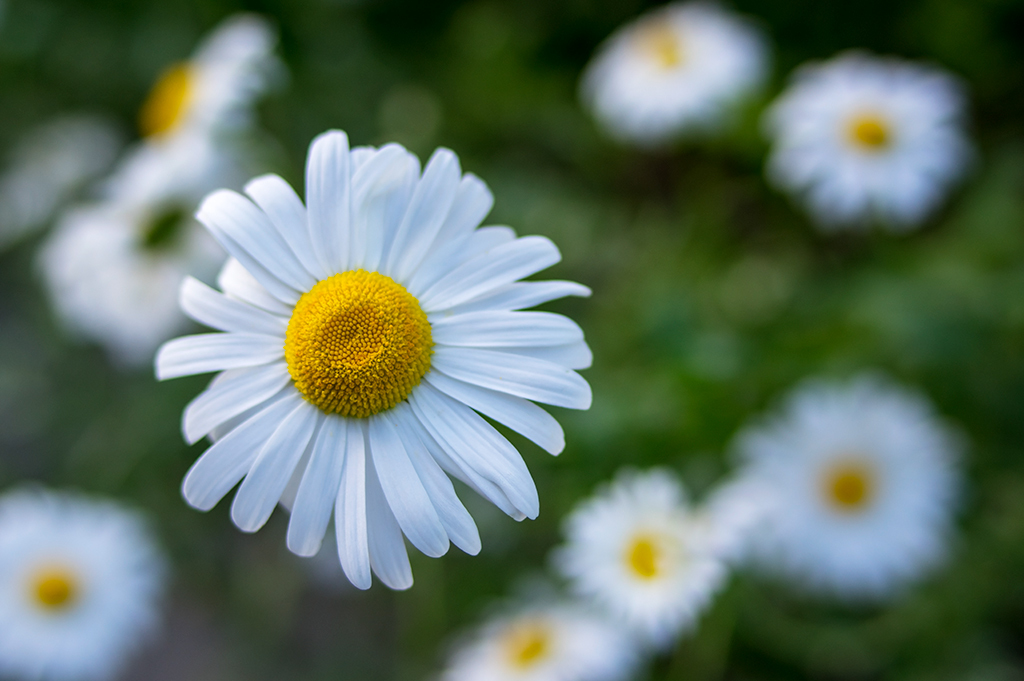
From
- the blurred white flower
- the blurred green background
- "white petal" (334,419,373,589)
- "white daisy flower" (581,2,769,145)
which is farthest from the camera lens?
the blurred white flower

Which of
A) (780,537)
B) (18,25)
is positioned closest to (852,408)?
(780,537)

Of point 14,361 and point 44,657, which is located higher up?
point 14,361

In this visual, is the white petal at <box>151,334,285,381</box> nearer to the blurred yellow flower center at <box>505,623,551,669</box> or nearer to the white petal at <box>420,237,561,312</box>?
the white petal at <box>420,237,561,312</box>

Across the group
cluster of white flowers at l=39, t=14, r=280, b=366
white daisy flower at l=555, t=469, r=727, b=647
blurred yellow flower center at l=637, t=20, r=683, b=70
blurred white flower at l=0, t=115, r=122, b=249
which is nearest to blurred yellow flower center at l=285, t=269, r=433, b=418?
white daisy flower at l=555, t=469, r=727, b=647

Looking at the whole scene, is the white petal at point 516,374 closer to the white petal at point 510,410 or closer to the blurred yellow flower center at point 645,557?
the white petal at point 510,410

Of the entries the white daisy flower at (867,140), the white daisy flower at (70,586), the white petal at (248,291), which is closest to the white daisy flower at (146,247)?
the white daisy flower at (70,586)

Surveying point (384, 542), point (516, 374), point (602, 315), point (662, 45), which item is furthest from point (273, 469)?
point (662, 45)

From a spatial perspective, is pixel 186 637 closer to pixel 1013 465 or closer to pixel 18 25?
pixel 18 25
